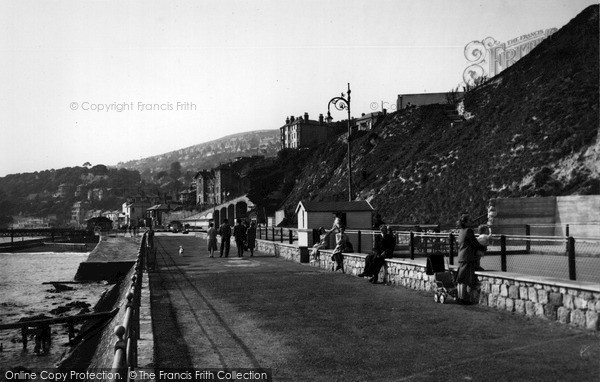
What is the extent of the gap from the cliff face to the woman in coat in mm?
21607

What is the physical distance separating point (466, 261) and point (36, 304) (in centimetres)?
2312

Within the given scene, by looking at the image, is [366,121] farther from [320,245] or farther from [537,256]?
[537,256]

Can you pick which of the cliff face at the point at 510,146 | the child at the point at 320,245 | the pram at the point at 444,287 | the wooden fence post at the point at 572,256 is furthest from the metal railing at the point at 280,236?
the wooden fence post at the point at 572,256

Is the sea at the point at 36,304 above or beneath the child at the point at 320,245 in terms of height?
beneath

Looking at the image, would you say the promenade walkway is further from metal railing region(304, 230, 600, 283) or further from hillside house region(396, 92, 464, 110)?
hillside house region(396, 92, 464, 110)

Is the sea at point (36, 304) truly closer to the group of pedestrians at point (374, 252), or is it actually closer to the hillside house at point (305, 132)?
the group of pedestrians at point (374, 252)

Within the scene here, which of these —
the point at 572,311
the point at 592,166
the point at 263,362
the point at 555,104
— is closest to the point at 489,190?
the point at 592,166

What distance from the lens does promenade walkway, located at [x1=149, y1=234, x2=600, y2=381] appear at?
6.11 metres

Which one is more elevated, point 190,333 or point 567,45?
point 567,45

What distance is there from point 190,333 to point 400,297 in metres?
5.13

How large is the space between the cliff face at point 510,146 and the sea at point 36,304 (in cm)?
1897

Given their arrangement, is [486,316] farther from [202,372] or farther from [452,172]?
[452,172]

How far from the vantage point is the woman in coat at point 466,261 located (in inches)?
401

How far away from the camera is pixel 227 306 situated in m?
10.8
